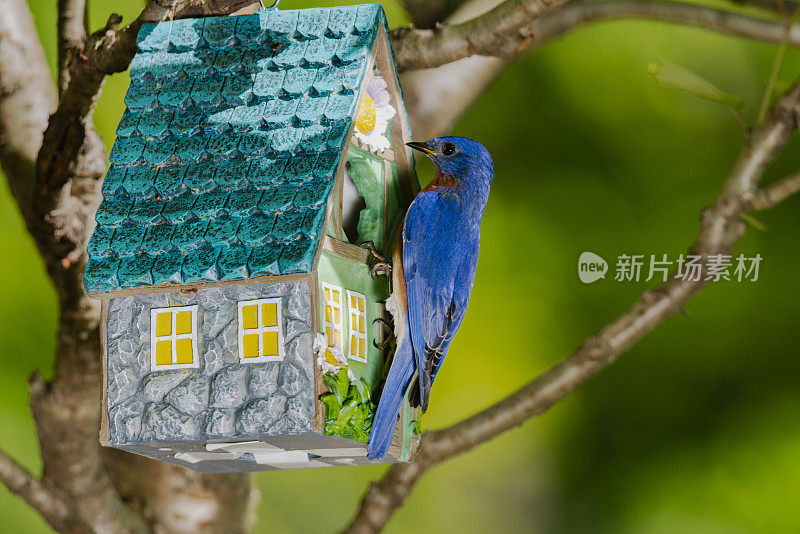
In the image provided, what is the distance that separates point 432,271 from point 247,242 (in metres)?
0.28

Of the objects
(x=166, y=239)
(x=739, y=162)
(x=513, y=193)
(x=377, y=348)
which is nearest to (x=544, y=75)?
(x=513, y=193)

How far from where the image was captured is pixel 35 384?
6.64ft

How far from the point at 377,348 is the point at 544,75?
976 millimetres

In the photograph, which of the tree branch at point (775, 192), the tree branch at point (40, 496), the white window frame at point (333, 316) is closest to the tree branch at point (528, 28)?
the tree branch at point (775, 192)

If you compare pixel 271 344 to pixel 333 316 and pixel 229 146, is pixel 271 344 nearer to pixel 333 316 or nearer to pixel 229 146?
pixel 333 316

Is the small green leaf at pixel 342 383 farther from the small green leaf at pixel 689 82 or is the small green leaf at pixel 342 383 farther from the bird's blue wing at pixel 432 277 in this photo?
the small green leaf at pixel 689 82

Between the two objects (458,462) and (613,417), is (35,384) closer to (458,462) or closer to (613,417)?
(458,462)

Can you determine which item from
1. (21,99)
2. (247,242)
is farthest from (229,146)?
(21,99)

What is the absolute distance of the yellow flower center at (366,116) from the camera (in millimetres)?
1365

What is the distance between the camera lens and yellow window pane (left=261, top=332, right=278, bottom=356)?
4.01 ft

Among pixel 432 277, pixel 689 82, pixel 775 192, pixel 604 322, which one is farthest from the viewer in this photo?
pixel 604 322

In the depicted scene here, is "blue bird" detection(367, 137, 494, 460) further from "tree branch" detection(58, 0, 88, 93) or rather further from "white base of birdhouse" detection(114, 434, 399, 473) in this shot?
"tree branch" detection(58, 0, 88, 93)

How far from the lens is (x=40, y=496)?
6.39 feet

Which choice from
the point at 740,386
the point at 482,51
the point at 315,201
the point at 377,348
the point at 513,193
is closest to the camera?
the point at 315,201
